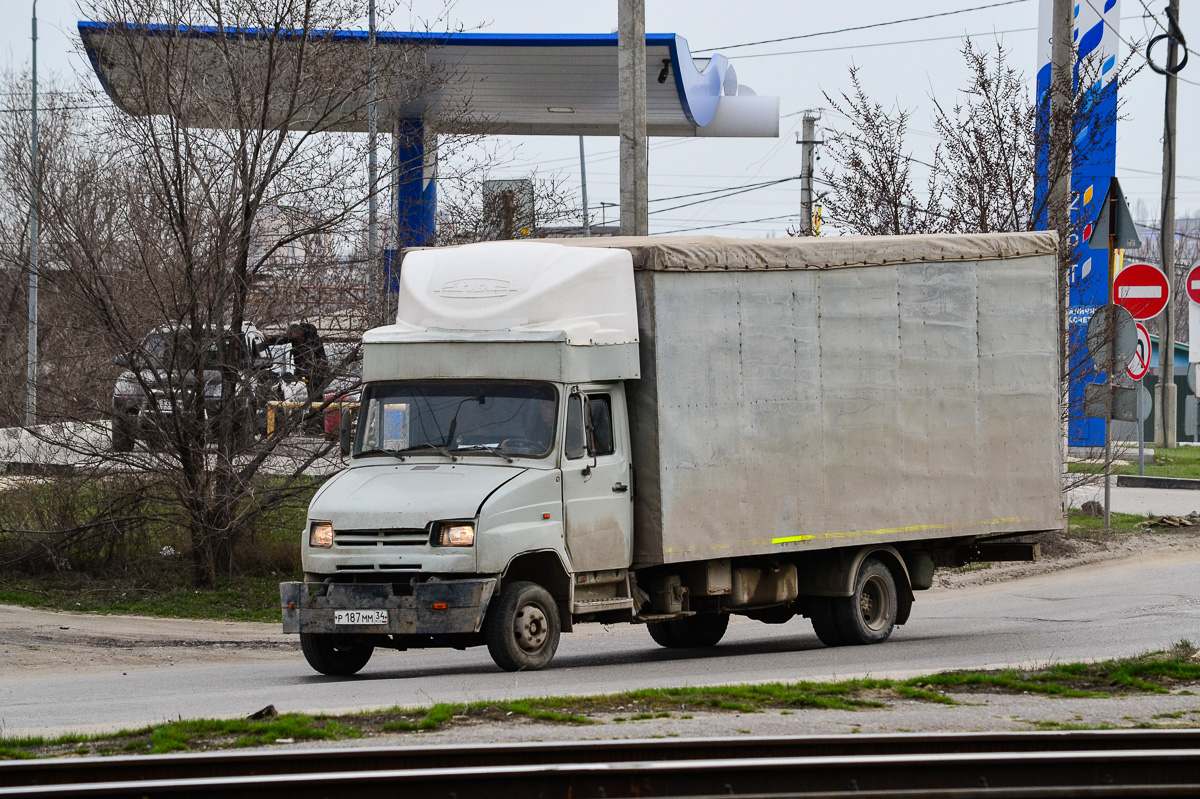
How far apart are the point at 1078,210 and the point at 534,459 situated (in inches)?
529

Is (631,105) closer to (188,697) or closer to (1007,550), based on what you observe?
(1007,550)

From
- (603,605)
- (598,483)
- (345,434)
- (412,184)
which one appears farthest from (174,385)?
(603,605)

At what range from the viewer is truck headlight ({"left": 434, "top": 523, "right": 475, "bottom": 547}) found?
A: 1076 centimetres

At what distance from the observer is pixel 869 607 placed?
13992 mm

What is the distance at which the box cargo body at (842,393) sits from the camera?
480 inches

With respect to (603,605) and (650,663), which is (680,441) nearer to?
(603,605)

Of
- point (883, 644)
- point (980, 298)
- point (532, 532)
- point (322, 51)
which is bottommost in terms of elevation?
point (883, 644)

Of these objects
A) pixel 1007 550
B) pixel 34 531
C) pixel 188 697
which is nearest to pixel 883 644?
pixel 1007 550

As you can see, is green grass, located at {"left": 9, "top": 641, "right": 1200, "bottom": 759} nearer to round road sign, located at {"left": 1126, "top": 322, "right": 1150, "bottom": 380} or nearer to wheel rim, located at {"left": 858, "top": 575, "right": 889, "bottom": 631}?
wheel rim, located at {"left": 858, "top": 575, "right": 889, "bottom": 631}

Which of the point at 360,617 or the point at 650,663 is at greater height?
the point at 360,617

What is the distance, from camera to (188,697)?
417 inches

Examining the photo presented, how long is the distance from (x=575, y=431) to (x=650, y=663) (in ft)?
7.72

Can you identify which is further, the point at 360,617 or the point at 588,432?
the point at 588,432

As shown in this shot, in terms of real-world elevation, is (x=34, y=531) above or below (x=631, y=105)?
below
